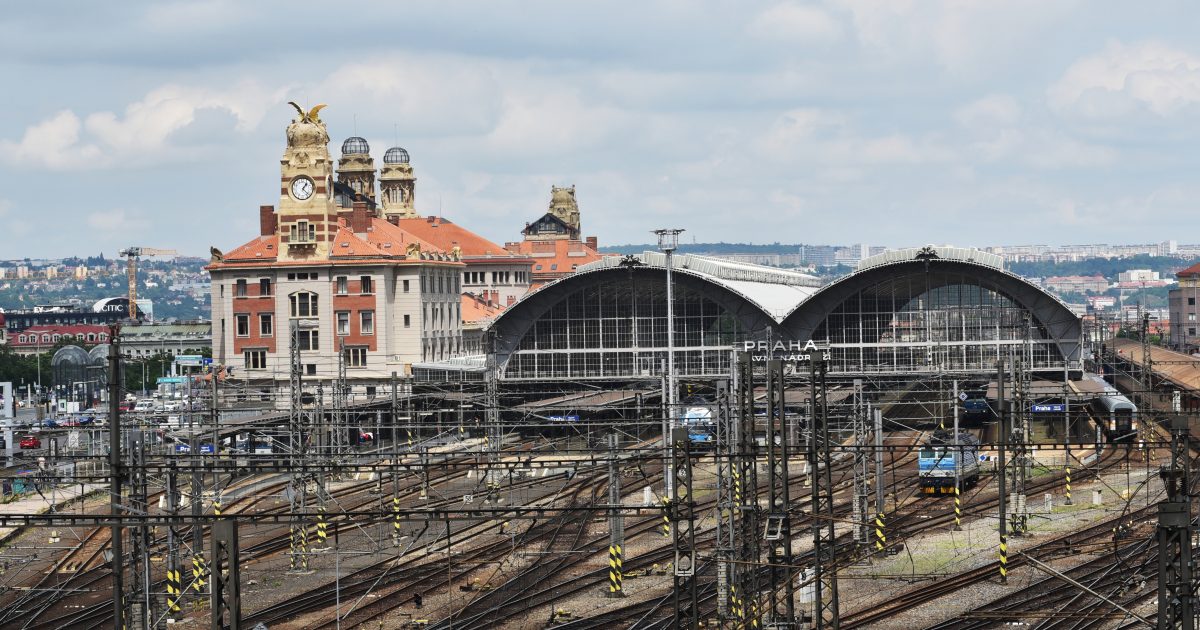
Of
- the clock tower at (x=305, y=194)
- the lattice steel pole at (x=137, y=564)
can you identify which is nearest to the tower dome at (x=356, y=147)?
the clock tower at (x=305, y=194)

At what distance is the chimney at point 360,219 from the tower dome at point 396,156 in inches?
2553

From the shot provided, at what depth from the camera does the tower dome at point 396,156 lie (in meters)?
171

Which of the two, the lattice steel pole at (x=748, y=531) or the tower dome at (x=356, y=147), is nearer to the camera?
the lattice steel pole at (x=748, y=531)

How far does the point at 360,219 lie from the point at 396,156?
2640 inches

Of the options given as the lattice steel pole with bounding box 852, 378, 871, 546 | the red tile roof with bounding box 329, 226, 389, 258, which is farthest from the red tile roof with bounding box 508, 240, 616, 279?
the lattice steel pole with bounding box 852, 378, 871, 546

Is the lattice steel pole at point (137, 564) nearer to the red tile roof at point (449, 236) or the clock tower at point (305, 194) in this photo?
the clock tower at point (305, 194)

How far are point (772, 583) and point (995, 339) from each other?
55852 mm

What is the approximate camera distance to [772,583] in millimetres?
31531

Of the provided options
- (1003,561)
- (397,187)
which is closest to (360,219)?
(397,187)

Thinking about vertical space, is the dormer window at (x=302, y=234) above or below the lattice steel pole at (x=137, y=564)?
above

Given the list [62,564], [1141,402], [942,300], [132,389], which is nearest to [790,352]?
[942,300]

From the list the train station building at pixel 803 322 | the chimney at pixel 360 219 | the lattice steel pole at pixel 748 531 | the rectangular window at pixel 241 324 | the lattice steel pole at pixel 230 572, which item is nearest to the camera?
the lattice steel pole at pixel 230 572

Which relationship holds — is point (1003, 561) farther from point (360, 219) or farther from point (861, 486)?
point (360, 219)

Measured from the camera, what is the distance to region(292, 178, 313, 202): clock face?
99.7 metres
